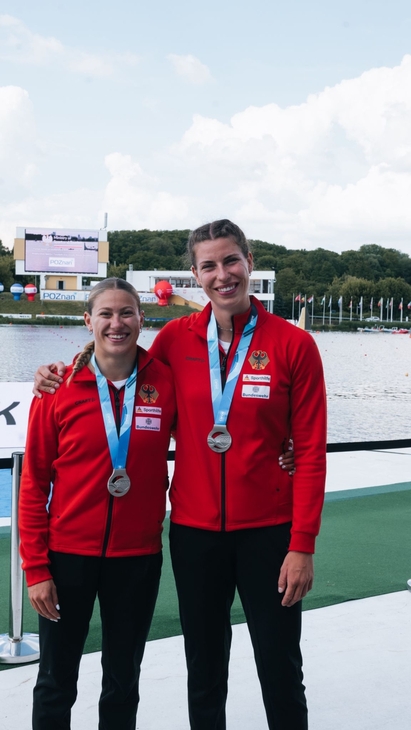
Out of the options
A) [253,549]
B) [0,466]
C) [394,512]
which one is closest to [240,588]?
[253,549]

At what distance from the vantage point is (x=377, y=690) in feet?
8.55

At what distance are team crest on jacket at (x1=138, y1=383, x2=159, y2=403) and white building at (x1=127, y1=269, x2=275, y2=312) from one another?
139 ft

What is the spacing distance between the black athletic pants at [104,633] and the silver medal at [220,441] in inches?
13.9

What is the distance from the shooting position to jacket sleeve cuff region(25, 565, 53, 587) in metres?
1.82

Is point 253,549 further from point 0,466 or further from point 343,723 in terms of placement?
point 0,466

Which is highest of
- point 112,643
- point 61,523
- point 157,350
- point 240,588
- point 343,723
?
point 157,350

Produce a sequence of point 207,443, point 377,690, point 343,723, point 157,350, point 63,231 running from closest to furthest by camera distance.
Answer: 1. point 207,443
2. point 157,350
3. point 343,723
4. point 377,690
5. point 63,231

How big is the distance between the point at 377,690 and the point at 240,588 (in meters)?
1.06

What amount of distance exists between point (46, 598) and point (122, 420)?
0.48 m

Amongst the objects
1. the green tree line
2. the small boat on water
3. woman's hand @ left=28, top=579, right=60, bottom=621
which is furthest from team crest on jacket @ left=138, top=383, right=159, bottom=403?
the small boat on water

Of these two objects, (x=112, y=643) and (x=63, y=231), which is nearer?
(x=112, y=643)

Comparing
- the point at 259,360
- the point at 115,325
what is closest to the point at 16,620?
the point at 115,325

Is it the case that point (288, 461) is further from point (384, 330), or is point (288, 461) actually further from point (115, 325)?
point (384, 330)

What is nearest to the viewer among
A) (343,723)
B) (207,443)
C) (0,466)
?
(207,443)
